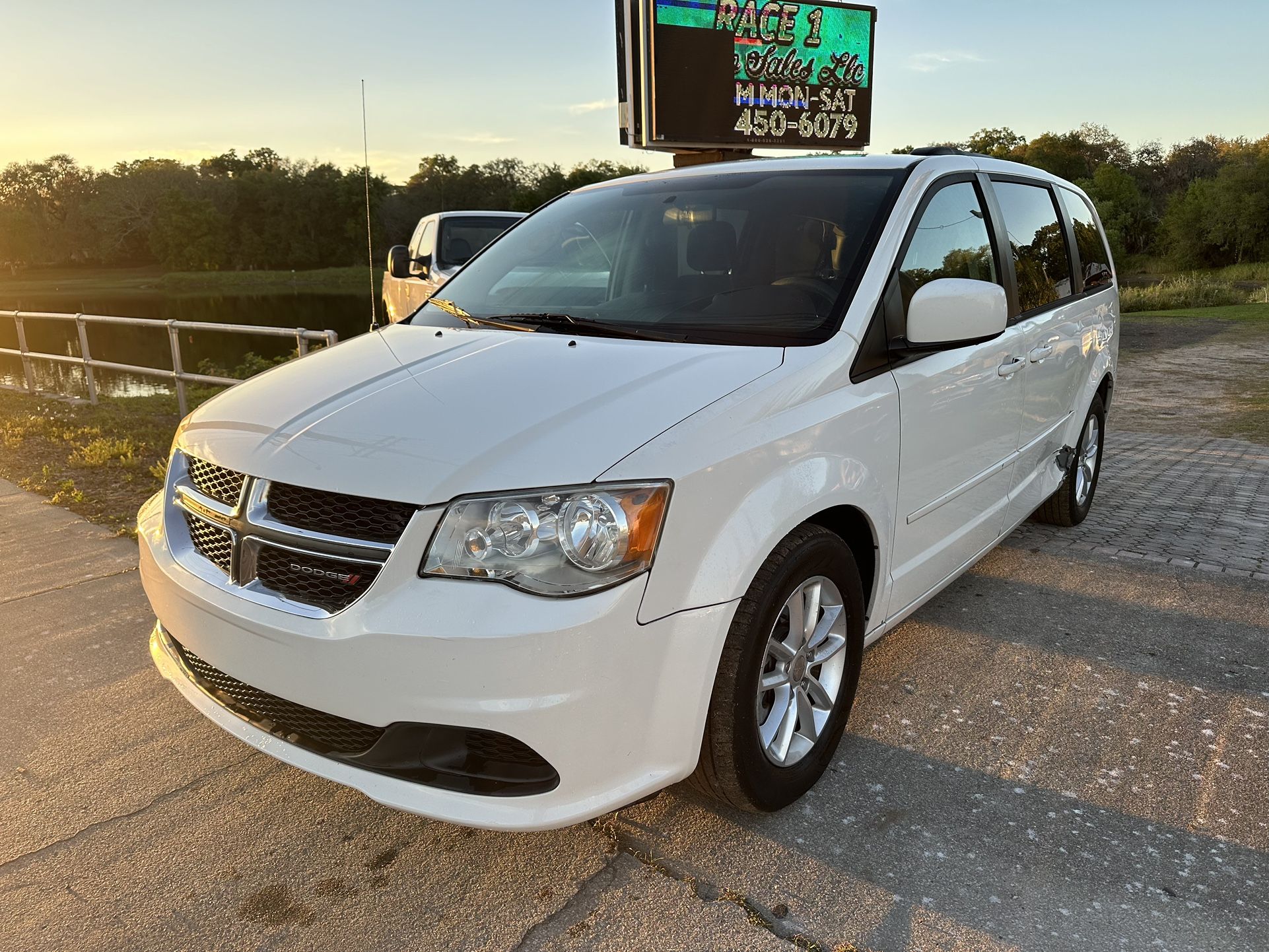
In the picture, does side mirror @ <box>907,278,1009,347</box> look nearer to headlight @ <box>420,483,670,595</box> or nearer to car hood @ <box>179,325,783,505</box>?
car hood @ <box>179,325,783,505</box>

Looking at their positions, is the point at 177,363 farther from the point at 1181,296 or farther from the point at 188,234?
the point at 188,234

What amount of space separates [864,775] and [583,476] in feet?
4.64

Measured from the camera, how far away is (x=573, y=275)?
3.40 metres

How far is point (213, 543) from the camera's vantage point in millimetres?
2455

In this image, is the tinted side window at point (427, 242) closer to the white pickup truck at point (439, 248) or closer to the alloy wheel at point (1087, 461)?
the white pickup truck at point (439, 248)

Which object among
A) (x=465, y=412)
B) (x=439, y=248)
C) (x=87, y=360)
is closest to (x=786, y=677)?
(x=465, y=412)

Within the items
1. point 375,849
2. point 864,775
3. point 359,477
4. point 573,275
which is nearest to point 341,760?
point 375,849

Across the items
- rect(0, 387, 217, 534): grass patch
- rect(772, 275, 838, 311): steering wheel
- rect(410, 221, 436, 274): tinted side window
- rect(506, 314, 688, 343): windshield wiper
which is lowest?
rect(0, 387, 217, 534): grass patch

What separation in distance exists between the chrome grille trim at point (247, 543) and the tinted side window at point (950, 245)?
1844 mm

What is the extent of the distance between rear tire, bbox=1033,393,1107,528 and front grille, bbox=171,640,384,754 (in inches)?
156

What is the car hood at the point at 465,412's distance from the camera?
2045 millimetres

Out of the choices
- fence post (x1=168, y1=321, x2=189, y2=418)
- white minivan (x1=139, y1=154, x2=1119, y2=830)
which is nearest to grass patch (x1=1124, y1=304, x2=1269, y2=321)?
fence post (x1=168, y1=321, x2=189, y2=418)

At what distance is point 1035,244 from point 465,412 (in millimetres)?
3018

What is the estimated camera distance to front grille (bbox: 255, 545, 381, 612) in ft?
6.78
